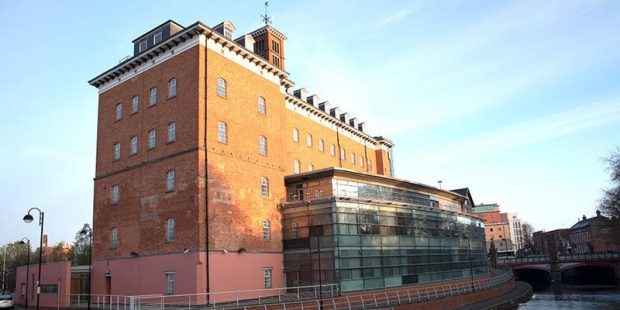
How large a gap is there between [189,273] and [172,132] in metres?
9.17

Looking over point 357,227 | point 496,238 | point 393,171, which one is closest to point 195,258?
point 357,227

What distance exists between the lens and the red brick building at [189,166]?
29.3 meters

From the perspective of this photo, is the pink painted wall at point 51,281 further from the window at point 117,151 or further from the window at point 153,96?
the window at point 153,96

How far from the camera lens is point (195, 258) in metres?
28.0

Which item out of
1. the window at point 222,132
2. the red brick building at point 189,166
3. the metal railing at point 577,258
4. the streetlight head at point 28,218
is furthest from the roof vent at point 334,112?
the metal railing at point 577,258

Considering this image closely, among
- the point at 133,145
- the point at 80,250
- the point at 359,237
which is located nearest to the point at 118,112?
the point at 133,145

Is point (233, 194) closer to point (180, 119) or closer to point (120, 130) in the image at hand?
point (180, 119)

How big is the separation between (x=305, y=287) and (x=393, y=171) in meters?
34.6

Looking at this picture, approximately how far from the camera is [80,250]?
280ft

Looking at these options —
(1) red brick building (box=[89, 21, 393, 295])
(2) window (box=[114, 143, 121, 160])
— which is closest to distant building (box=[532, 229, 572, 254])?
(1) red brick building (box=[89, 21, 393, 295])

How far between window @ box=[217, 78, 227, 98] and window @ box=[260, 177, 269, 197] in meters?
6.32

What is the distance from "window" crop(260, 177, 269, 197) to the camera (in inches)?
1325

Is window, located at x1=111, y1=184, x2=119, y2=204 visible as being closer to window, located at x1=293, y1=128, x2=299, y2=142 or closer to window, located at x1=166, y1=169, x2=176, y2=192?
window, located at x1=166, y1=169, x2=176, y2=192

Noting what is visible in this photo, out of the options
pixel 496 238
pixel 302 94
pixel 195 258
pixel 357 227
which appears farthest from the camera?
pixel 496 238
